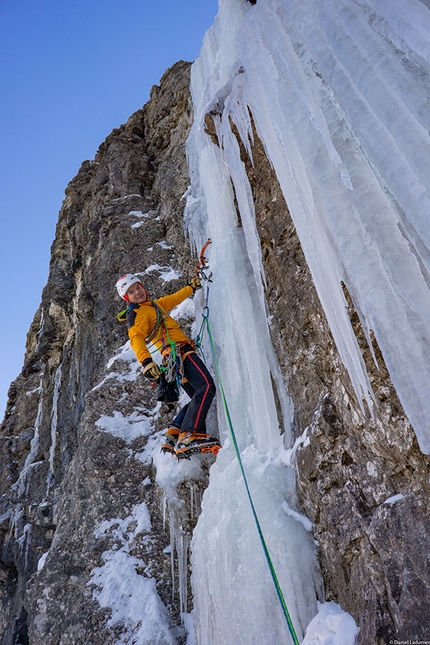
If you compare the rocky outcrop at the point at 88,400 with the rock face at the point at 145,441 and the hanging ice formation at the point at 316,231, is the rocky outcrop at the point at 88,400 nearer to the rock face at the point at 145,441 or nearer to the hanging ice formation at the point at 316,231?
the rock face at the point at 145,441

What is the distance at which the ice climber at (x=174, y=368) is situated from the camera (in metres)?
4.43

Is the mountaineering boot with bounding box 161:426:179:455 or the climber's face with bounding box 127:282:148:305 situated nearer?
the mountaineering boot with bounding box 161:426:179:455

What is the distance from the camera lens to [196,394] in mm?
4539

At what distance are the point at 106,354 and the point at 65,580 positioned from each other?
3.65 meters

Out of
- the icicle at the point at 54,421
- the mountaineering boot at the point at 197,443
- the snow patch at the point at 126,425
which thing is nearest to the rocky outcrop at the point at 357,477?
the mountaineering boot at the point at 197,443

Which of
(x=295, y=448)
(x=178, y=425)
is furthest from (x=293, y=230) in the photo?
(x=178, y=425)

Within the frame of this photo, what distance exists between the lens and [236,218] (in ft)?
17.0

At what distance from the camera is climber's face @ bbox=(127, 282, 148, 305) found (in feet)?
16.7

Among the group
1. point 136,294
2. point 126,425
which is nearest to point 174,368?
point 136,294

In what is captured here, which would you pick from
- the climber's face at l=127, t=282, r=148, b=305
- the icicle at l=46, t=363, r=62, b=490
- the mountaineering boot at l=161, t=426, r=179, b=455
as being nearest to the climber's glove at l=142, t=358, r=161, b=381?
the mountaineering boot at l=161, t=426, r=179, b=455

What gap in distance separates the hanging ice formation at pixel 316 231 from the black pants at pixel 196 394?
221mm

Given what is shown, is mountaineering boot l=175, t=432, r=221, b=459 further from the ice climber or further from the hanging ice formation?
the hanging ice formation

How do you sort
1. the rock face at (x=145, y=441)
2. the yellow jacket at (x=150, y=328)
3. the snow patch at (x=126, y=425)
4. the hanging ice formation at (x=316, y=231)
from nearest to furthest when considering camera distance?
the hanging ice formation at (x=316, y=231), the rock face at (x=145, y=441), the yellow jacket at (x=150, y=328), the snow patch at (x=126, y=425)

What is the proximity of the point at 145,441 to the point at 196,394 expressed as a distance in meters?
1.43
